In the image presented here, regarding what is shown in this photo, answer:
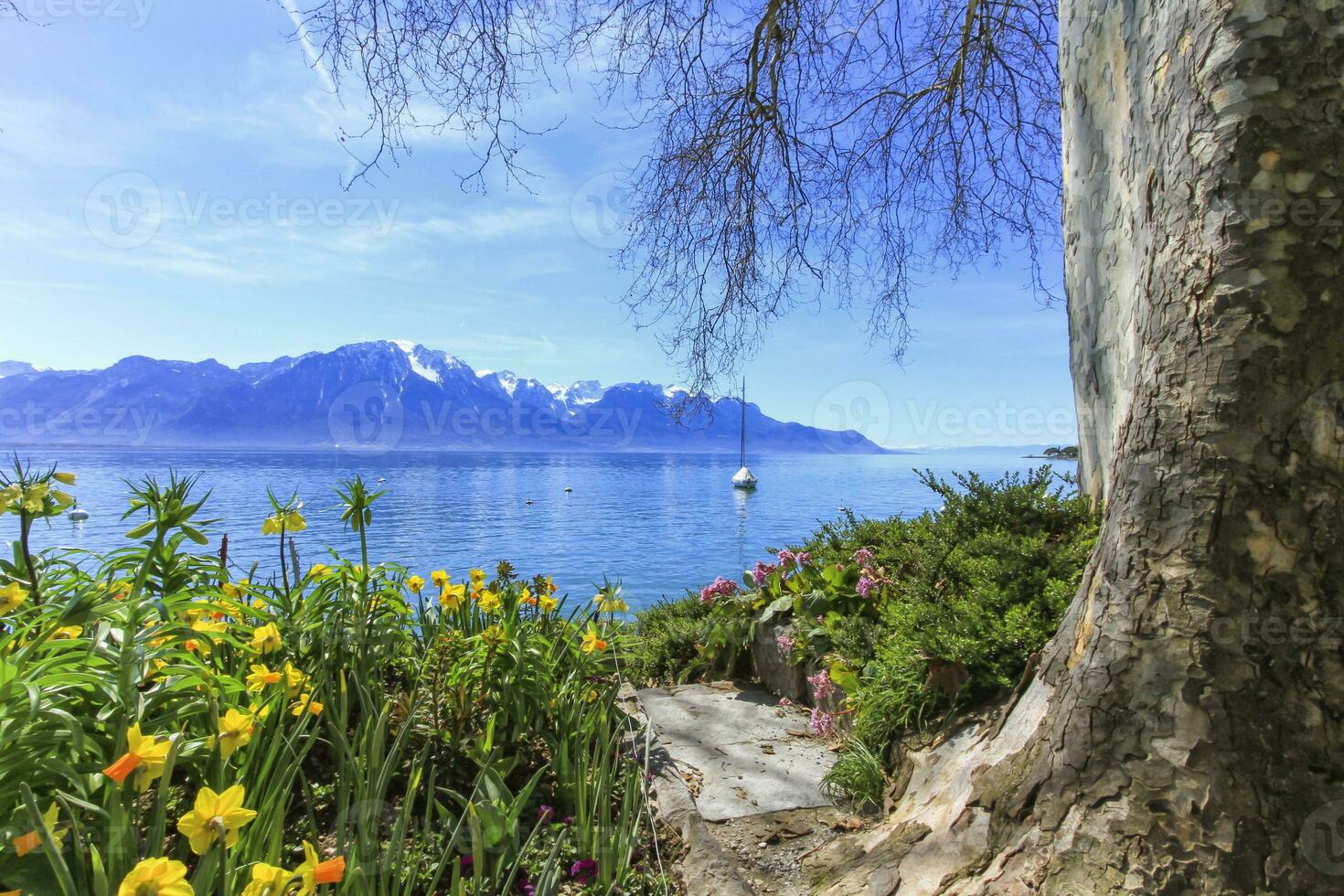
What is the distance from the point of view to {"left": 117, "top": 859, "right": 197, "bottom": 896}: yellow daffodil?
0.98 metres

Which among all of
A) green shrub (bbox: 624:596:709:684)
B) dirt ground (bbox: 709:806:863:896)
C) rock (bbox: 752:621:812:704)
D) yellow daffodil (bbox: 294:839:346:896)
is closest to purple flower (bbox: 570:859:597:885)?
dirt ground (bbox: 709:806:863:896)

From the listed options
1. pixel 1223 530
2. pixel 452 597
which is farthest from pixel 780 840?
pixel 1223 530

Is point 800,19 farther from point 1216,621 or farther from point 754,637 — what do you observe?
point 1216,621

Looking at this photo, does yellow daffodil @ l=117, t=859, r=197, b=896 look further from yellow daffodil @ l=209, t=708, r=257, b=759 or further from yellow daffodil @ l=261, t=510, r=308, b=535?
yellow daffodil @ l=261, t=510, r=308, b=535

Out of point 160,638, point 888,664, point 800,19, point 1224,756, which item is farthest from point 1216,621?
point 800,19

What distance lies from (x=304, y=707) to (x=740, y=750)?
226cm

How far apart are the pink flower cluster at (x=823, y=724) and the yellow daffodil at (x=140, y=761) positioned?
3188mm

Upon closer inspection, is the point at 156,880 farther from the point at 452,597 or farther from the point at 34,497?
the point at 452,597

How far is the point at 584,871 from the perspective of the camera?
2.30 metres

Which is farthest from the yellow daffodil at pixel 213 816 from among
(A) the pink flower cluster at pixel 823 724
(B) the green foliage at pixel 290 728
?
(A) the pink flower cluster at pixel 823 724

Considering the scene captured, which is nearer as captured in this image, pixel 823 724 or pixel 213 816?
pixel 213 816

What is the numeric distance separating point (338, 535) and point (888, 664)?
24.9 m

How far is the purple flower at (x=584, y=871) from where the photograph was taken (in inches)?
90.2

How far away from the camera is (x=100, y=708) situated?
5.95 ft
